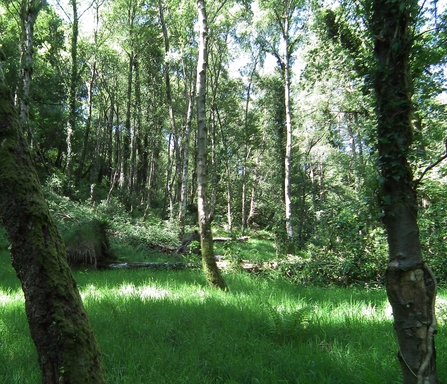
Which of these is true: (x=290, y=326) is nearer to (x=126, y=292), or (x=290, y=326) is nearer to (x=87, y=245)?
(x=126, y=292)

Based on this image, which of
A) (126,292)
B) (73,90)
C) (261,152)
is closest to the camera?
(126,292)

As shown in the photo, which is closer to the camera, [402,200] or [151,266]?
[402,200]

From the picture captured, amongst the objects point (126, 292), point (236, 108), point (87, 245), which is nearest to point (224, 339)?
point (126, 292)

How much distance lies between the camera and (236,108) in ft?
82.3

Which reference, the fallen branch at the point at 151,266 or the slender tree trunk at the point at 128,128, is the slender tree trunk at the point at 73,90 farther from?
the fallen branch at the point at 151,266

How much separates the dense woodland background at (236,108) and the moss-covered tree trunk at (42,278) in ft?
7.53

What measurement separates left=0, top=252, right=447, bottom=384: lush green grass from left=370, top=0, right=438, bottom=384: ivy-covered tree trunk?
564 mm

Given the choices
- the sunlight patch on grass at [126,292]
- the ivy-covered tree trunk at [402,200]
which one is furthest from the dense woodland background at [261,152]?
the sunlight patch on grass at [126,292]

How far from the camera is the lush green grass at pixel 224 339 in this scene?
9.71 feet

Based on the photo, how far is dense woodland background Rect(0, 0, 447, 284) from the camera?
8203 mm

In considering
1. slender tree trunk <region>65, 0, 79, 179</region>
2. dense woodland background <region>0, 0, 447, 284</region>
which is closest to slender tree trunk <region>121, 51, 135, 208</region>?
dense woodland background <region>0, 0, 447, 284</region>

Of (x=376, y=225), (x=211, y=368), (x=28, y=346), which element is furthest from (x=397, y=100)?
(x=376, y=225)

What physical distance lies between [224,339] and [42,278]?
8.25 feet

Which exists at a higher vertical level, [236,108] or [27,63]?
[236,108]
